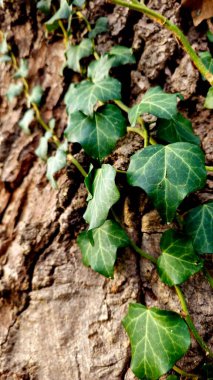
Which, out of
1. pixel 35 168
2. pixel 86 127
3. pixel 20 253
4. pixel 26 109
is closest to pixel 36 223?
pixel 20 253

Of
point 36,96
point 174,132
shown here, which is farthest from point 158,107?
point 36,96

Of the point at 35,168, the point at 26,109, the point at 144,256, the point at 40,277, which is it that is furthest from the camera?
the point at 26,109

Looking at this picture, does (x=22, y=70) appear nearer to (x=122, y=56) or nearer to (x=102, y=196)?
(x=122, y=56)

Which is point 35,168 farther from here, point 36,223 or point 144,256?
point 144,256

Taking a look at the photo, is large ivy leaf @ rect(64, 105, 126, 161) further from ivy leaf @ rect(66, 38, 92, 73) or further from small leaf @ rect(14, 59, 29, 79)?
small leaf @ rect(14, 59, 29, 79)

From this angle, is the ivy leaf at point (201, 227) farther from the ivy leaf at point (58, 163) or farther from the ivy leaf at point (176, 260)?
the ivy leaf at point (58, 163)

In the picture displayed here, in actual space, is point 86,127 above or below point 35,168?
above
